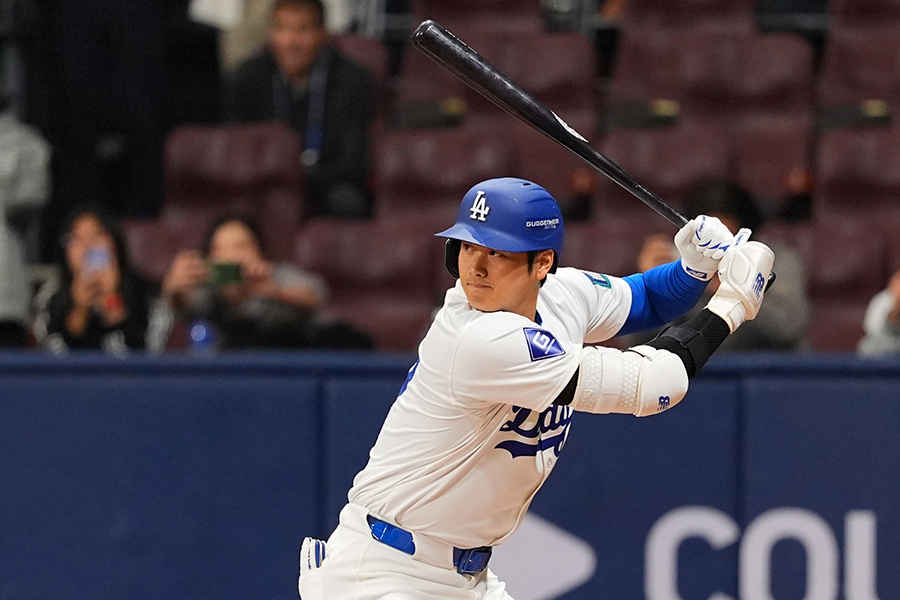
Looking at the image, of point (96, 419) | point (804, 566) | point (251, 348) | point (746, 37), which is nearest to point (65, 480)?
point (96, 419)

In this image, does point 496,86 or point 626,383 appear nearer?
point 626,383

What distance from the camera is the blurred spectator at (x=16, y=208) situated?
6250mm

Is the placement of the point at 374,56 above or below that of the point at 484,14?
below

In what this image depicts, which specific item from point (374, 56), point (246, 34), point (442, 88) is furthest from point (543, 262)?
point (246, 34)

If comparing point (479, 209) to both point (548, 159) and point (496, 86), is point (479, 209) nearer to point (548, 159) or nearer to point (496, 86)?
point (496, 86)

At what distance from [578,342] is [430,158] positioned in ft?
11.6

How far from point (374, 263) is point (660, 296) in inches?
121

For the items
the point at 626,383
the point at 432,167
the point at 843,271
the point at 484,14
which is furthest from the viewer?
the point at 484,14

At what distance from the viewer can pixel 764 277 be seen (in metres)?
3.26

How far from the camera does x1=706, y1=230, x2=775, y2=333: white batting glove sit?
3.18 m

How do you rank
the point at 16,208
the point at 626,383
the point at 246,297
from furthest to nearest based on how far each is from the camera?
the point at 16,208
the point at 246,297
the point at 626,383

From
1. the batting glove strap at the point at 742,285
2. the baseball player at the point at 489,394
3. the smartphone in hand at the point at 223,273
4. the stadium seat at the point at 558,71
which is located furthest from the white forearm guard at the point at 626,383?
the stadium seat at the point at 558,71

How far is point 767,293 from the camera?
5.24 m

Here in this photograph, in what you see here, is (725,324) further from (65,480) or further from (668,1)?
(668,1)
